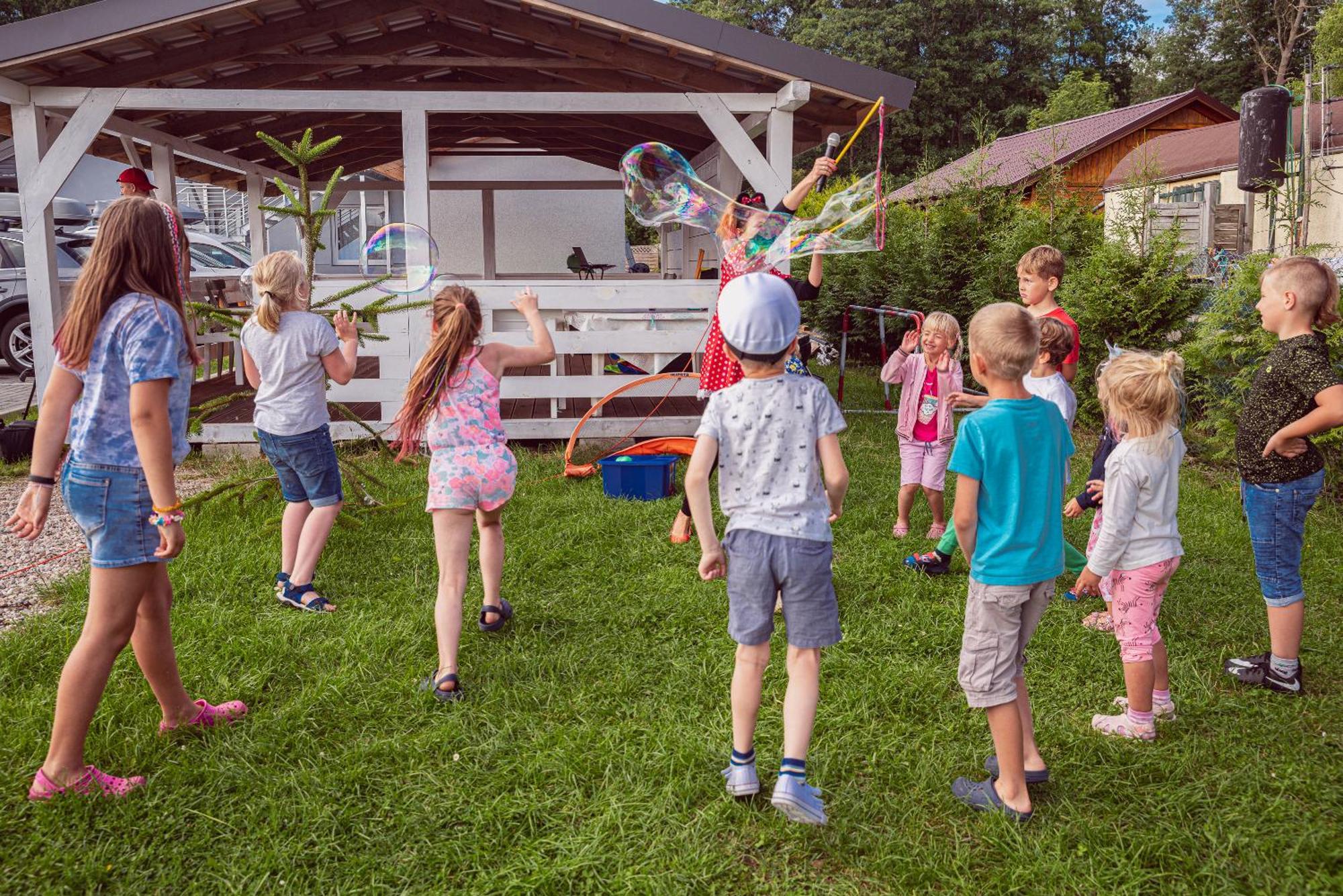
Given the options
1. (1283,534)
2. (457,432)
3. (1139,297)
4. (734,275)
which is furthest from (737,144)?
(1283,534)

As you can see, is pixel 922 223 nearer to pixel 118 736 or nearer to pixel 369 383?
pixel 369 383

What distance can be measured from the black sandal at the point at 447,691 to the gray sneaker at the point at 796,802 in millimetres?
1334

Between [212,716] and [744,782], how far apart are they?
186 centimetres

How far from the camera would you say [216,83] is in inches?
346

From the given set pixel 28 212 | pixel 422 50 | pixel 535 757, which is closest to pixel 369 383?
pixel 28 212

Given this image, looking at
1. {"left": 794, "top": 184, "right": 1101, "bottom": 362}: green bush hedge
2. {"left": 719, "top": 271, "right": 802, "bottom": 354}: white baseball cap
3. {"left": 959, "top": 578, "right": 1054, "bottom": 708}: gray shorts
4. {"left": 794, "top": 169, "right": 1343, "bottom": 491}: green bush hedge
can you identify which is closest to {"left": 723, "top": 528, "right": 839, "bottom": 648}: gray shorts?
{"left": 959, "top": 578, "right": 1054, "bottom": 708}: gray shorts

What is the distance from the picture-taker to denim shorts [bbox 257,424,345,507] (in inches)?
174

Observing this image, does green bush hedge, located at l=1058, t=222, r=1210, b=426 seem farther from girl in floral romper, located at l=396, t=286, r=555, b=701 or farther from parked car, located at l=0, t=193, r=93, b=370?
parked car, located at l=0, t=193, r=93, b=370

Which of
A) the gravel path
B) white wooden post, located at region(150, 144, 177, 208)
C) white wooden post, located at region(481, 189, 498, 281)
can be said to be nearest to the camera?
the gravel path

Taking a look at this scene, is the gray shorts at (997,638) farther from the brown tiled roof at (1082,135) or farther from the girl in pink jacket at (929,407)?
the brown tiled roof at (1082,135)

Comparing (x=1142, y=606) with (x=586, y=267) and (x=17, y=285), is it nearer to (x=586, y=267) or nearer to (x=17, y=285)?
(x=586, y=267)

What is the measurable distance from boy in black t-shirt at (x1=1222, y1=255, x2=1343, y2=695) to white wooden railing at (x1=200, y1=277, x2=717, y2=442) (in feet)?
15.6

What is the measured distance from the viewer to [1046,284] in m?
4.62

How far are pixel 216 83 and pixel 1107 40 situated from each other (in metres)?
54.6
